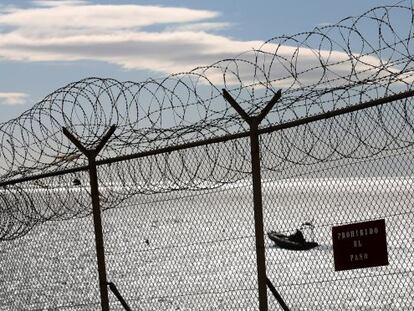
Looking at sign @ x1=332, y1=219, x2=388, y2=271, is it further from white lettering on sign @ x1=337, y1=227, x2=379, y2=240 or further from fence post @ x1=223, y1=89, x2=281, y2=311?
fence post @ x1=223, y1=89, x2=281, y2=311

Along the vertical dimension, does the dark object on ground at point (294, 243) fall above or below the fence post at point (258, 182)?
below

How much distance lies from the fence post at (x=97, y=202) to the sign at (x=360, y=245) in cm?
257

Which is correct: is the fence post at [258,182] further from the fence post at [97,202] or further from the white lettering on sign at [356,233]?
Result: the fence post at [97,202]

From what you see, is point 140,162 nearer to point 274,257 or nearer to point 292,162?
point 292,162

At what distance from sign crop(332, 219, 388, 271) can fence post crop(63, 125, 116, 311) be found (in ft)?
8.44

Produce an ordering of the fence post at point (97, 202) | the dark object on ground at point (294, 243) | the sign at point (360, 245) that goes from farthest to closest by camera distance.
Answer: the dark object on ground at point (294, 243) → the fence post at point (97, 202) → the sign at point (360, 245)

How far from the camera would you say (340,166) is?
7859 millimetres

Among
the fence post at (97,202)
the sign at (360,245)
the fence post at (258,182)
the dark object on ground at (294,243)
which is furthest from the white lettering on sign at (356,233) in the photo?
the dark object on ground at (294,243)

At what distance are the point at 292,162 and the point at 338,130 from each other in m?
0.58

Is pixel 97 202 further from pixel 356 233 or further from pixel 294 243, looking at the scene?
pixel 294 243

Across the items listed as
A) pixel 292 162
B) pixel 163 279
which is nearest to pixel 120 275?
pixel 163 279

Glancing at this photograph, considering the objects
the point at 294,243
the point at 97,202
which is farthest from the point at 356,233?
the point at 294,243

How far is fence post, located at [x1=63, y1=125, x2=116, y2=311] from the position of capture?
28.5 feet

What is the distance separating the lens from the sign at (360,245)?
739 centimetres
